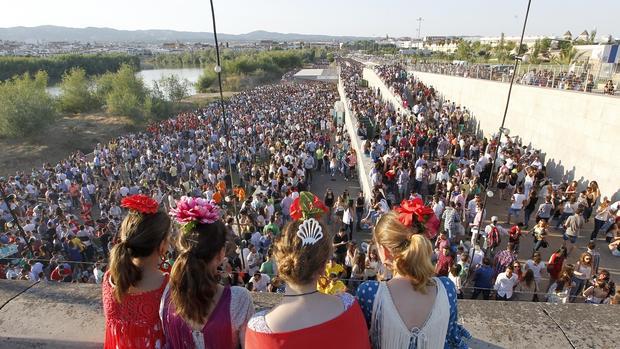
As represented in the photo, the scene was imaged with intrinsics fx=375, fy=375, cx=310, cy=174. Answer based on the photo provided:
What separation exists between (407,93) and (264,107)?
1130 centimetres

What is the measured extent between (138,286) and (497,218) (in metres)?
8.77

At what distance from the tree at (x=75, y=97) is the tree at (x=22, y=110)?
28.4 feet

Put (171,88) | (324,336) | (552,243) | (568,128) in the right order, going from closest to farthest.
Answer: (324,336)
(552,243)
(568,128)
(171,88)

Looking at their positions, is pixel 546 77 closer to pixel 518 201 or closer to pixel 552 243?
pixel 518 201

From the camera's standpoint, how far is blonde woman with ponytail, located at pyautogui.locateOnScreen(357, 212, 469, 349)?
1757 mm

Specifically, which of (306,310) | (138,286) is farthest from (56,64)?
(306,310)

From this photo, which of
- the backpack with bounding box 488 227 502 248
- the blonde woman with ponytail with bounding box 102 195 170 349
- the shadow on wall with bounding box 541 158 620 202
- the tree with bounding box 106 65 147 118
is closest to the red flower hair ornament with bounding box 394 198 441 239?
the blonde woman with ponytail with bounding box 102 195 170 349

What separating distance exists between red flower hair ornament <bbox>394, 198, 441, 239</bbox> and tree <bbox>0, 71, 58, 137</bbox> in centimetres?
3440

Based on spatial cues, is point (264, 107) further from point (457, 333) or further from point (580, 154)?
point (457, 333)

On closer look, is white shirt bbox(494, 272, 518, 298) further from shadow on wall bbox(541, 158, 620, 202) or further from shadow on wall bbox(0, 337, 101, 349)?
shadow on wall bbox(541, 158, 620, 202)

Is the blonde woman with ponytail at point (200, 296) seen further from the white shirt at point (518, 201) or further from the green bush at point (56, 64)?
the green bush at point (56, 64)

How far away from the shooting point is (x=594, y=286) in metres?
5.25

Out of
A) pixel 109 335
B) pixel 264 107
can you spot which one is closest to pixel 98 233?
pixel 109 335

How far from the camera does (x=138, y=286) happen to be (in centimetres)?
200
